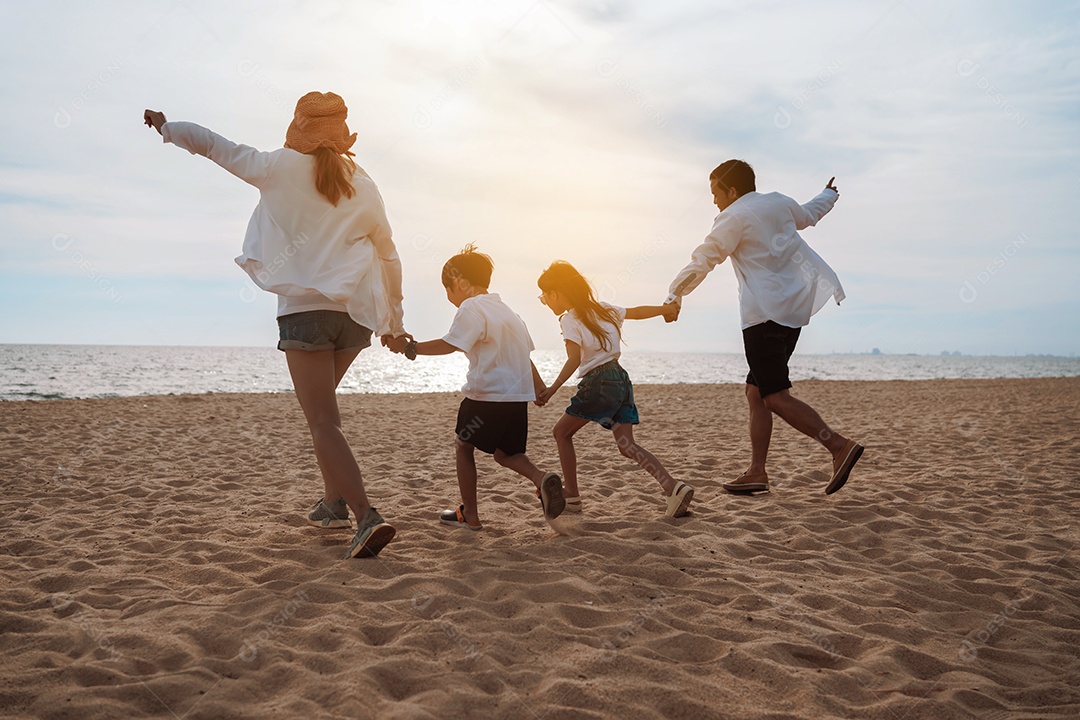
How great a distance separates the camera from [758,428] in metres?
5.16

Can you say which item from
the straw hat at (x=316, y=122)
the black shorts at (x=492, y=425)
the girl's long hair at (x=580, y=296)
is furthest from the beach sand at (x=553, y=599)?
the straw hat at (x=316, y=122)

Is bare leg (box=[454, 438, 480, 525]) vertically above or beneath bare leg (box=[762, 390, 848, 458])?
beneath

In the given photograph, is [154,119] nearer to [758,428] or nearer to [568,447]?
[568,447]

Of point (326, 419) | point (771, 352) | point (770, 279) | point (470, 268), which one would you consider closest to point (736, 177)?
point (770, 279)

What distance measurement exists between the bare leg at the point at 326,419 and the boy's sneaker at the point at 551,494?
0.95 metres

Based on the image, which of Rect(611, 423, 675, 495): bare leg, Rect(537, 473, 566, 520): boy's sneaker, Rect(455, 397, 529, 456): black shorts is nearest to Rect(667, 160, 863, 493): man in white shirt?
Rect(611, 423, 675, 495): bare leg

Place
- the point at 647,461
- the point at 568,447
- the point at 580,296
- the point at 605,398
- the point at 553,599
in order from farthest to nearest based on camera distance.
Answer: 1. the point at 568,447
2. the point at 580,296
3. the point at 605,398
4. the point at 647,461
5. the point at 553,599

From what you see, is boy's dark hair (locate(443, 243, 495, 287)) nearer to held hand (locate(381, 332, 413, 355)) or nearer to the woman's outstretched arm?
held hand (locate(381, 332, 413, 355))

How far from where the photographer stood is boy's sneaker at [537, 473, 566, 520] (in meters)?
3.88

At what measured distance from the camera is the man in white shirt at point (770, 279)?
474cm

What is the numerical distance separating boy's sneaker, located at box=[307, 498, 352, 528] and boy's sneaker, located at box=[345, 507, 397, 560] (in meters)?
0.60

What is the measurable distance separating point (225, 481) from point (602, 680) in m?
4.74

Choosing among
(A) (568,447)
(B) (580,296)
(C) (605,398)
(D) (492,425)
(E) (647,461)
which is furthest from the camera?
(A) (568,447)

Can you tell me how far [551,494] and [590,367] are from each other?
1.03 metres
